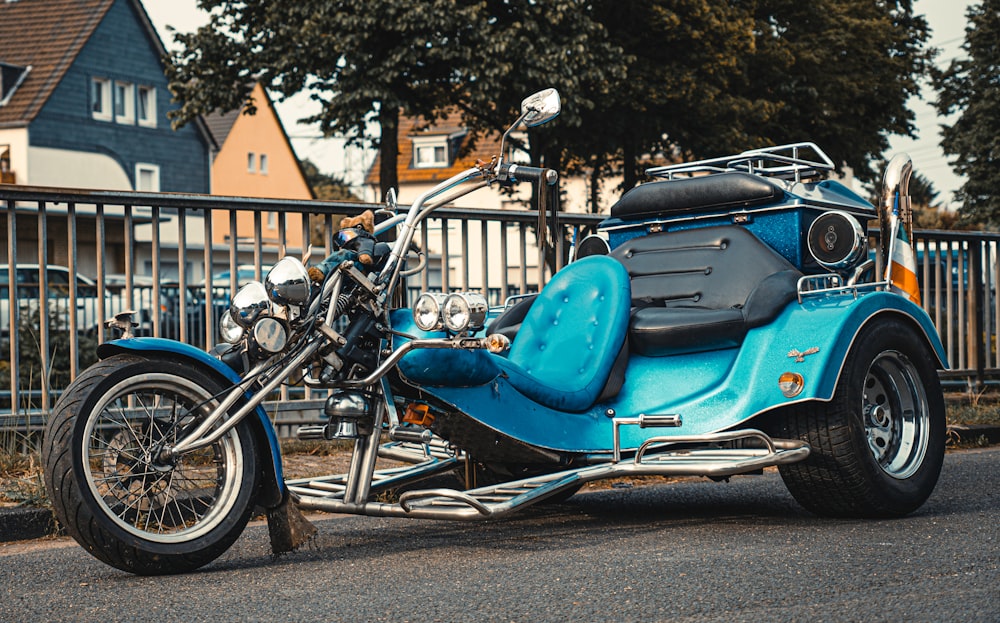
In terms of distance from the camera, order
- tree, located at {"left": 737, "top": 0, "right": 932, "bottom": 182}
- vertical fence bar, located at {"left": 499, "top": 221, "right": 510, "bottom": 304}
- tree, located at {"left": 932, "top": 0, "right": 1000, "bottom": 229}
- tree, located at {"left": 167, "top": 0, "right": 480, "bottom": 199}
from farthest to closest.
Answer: tree, located at {"left": 932, "top": 0, "right": 1000, "bottom": 229} → tree, located at {"left": 737, "top": 0, "right": 932, "bottom": 182} → tree, located at {"left": 167, "top": 0, "right": 480, "bottom": 199} → vertical fence bar, located at {"left": 499, "top": 221, "right": 510, "bottom": 304}

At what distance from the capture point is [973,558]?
14.6 feet

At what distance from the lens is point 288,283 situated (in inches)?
176

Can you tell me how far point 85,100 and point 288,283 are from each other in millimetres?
43623

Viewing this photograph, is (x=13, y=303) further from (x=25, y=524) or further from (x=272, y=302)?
(x=272, y=302)

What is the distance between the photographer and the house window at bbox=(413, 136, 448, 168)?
6675 cm

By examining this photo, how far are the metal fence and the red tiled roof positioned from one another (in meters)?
34.6

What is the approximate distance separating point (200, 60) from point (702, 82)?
1037cm

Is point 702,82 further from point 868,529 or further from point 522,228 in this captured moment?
point 868,529

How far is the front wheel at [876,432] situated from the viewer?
537cm

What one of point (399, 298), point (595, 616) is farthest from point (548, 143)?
point (595, 616)

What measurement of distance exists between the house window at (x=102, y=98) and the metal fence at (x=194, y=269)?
121ft

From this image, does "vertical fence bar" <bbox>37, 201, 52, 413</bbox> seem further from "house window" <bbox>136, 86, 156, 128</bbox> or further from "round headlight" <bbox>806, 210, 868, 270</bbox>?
"house window" <bbox>136, 86, 156, 128</bbox>

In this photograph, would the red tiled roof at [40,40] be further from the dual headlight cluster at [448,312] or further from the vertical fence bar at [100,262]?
the dual headlight cluster at [448,312]

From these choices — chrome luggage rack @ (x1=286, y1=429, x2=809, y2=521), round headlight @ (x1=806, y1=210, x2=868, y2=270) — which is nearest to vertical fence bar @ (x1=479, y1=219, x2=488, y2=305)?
round headlight @ (x1=806, y1=210, x2=868, y2=270)
